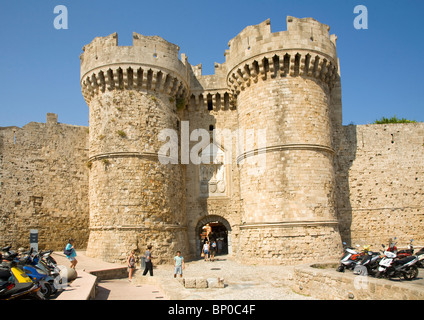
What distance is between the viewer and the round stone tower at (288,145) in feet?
40.8

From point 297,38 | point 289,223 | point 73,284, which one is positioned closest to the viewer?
point 73,284

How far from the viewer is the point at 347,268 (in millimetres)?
8828

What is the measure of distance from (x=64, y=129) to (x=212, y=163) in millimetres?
6102

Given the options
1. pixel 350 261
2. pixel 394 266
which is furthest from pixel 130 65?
pixel 394 266

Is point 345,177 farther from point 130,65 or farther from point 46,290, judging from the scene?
point 46,290

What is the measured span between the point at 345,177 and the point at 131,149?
8292 millimetres

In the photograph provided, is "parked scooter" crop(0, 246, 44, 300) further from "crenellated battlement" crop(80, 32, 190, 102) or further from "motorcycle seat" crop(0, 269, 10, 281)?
"crenellated battlement" crop(80, 32, 190, 102)

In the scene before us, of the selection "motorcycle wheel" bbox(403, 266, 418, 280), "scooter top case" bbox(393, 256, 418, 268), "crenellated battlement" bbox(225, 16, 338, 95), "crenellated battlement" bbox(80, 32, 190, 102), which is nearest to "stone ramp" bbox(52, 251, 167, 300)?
"scooter top case" bbox(393, 256, 418, 268)

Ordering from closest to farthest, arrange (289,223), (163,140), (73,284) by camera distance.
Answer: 1. (73,284)
2. (289,223)
3. (163,140)

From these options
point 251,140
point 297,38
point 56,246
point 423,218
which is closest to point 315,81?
point 297,38

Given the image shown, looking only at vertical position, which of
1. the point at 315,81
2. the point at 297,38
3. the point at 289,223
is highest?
the point at 297,38

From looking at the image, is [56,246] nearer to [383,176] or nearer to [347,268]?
[347,268]

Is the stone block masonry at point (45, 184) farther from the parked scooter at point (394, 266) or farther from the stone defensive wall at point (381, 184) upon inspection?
the parked scooter at point (394, 266)

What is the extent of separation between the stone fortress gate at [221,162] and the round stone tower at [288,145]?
0.14 ft
